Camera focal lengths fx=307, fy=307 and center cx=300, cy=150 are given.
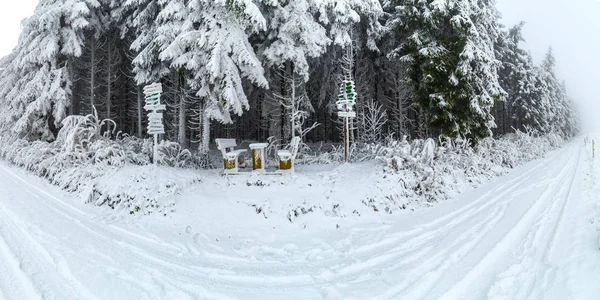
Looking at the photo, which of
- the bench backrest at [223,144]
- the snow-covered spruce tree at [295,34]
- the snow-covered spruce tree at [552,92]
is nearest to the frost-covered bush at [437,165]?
the snow-covered spruce tree at [295,34]

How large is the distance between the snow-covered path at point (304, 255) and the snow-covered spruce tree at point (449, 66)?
5619 millimetres

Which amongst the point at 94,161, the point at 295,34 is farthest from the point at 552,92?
the point at 94,161

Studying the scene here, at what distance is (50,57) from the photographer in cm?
1297

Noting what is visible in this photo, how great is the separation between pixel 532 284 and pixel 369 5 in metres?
13.1

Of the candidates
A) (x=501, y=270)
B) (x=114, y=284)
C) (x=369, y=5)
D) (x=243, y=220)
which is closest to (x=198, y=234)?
(x=243, y=220)

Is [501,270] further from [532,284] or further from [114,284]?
[114,284]

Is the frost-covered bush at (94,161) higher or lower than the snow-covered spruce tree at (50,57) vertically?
lower

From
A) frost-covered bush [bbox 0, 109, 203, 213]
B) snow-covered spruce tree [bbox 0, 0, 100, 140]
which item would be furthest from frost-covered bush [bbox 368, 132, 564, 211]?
snow-covered spruce tree [bbox 0, 0, 100, 140]

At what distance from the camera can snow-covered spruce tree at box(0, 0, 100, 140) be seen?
42.3 ft

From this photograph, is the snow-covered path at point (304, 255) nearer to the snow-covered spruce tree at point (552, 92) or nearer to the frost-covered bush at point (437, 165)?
the frost-covered bush at point (437, 165)

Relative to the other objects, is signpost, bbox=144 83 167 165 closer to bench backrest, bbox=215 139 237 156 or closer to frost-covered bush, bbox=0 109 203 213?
frost-covered bush, bbox=0 109 203 213

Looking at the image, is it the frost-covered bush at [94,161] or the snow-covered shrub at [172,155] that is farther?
the snow-covered shrub at [172,155]

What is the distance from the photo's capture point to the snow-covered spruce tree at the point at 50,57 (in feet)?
42.3

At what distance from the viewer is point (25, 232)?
197 inches
